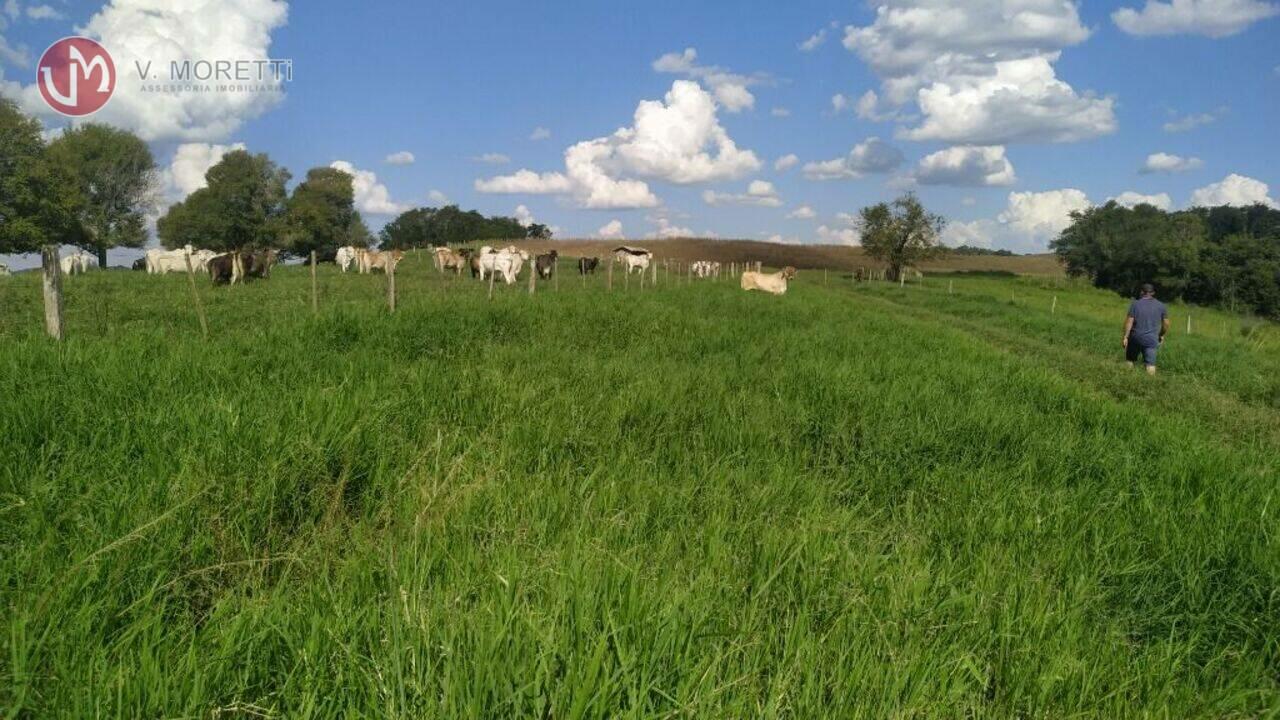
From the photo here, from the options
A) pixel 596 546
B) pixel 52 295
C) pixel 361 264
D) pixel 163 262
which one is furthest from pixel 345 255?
pixel 596 546

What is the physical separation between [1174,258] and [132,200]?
92.2 meters

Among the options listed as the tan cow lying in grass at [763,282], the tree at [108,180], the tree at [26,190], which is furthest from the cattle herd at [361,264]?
the tree at [108,180]

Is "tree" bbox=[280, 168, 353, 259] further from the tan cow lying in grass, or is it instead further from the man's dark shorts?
the man's dark shorts

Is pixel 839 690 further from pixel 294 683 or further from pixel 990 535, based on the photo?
pixel 990 535

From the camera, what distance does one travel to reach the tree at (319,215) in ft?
207

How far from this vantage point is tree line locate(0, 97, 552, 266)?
40594 mm

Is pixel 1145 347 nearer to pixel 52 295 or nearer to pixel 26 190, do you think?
pixel 52 295

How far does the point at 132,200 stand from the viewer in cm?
5528

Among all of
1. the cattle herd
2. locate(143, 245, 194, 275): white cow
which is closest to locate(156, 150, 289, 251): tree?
the cattle herd

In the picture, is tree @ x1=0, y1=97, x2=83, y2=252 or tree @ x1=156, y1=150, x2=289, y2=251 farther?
tree @ x1=156, y1=150, x2=289, y2=251

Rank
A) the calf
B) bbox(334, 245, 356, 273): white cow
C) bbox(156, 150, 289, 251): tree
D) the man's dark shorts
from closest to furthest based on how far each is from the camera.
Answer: the man's dark shorts → the calf → bbox(334, 245, 356, 273): white cow → bbox(156, 150, 289, 251): tree

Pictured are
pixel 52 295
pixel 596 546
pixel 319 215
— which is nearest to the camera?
pixel 596 546

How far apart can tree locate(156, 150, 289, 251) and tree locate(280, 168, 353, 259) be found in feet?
4.21

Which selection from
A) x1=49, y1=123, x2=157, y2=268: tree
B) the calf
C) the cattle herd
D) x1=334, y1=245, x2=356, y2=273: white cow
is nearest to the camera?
the cattle herd
